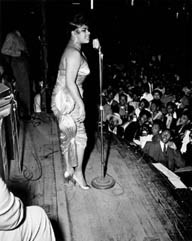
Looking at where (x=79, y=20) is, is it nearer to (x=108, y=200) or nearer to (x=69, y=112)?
(x=69, y=112)

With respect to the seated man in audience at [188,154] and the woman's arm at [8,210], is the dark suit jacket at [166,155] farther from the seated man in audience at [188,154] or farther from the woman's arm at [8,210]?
the woman's arm at [8,210]

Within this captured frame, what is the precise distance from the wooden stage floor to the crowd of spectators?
118 centimetres

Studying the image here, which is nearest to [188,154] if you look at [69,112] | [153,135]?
[153,135]

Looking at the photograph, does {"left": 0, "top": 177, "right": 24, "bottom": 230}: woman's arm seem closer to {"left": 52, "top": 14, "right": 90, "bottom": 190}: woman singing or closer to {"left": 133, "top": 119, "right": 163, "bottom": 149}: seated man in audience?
{"left": 52, "top": 14, "right": 90, "bottom": 190}: woman singing

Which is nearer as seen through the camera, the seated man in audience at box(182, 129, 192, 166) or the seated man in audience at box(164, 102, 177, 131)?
the seated man in audience at box(182, 129, 192, 166)

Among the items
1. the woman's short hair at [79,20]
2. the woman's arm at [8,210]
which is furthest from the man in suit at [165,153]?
the woman's arm at [8,210]

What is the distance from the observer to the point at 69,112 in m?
3.11

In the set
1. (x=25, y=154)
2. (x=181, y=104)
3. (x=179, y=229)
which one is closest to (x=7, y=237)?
(x=179, y=229)

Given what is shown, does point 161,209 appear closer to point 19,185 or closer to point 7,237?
point 19,185

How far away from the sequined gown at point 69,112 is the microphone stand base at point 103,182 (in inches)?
14.2

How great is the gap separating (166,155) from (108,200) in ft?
7.85

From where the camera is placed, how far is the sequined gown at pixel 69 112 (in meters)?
3.07

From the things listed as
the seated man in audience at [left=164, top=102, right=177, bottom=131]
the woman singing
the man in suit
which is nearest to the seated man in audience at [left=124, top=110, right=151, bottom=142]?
the seated man in audience at [left=164, top=102, right=177, bottom=131]

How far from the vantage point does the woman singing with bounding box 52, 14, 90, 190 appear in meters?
2.94
